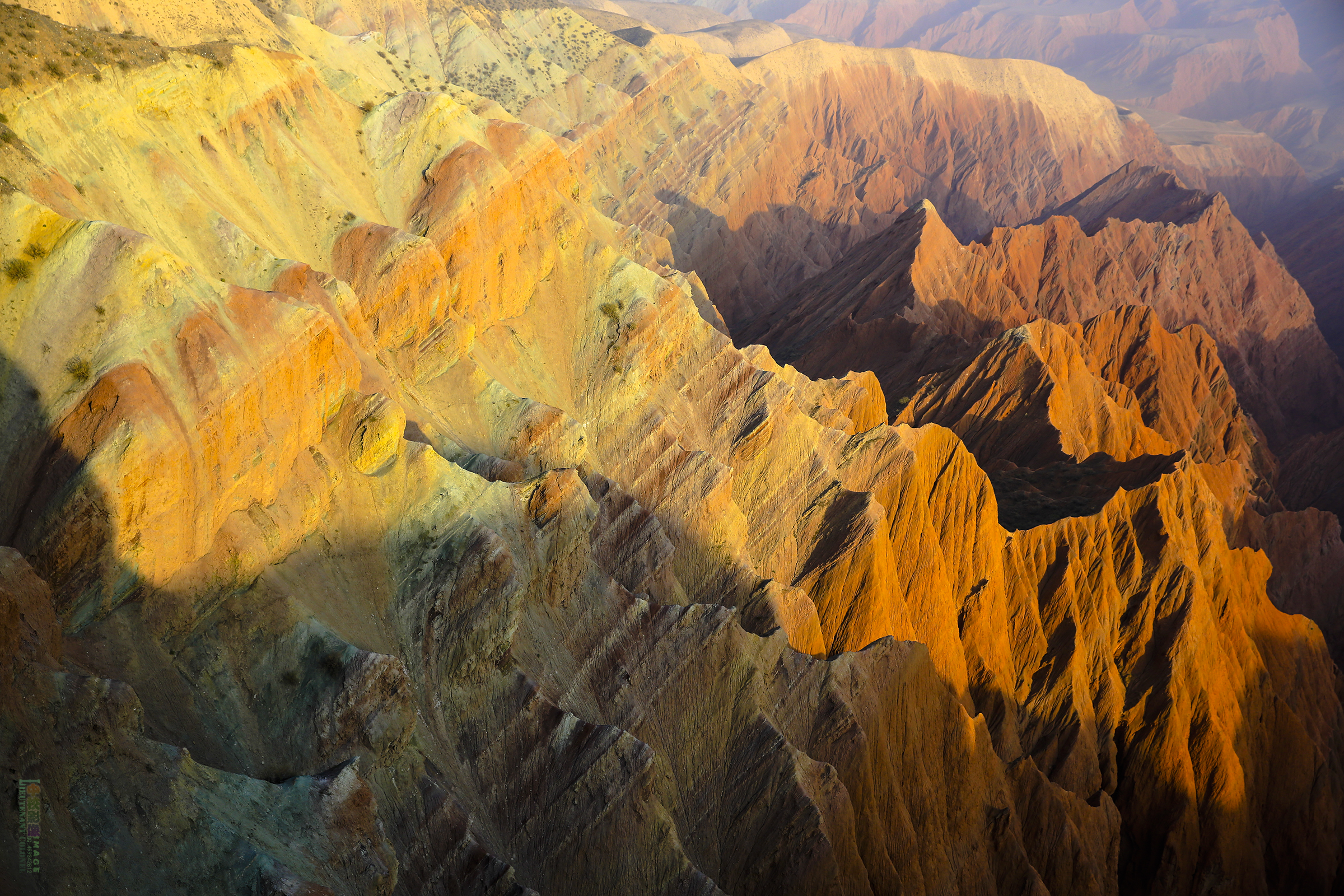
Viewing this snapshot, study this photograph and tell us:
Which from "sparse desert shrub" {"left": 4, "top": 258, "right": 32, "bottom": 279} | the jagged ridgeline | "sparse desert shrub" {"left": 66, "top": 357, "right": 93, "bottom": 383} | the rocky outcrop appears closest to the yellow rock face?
the jagged ridgeline

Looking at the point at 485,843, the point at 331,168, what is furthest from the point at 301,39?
the point at 485,843

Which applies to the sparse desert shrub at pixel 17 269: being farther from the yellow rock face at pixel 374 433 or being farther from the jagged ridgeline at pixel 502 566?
the yellow rock face at pixel 374 433

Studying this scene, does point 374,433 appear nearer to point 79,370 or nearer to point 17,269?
point 79,370

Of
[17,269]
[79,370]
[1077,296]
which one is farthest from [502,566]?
[1077,296]

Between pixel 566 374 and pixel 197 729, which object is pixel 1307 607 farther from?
pixel 197 729

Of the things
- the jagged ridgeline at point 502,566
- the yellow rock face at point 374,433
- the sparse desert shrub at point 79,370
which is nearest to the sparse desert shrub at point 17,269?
the jagged ridgeline at point 502,566

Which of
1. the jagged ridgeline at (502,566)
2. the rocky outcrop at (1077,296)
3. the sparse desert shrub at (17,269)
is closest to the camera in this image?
the jagged ridgeline at (502,566)
